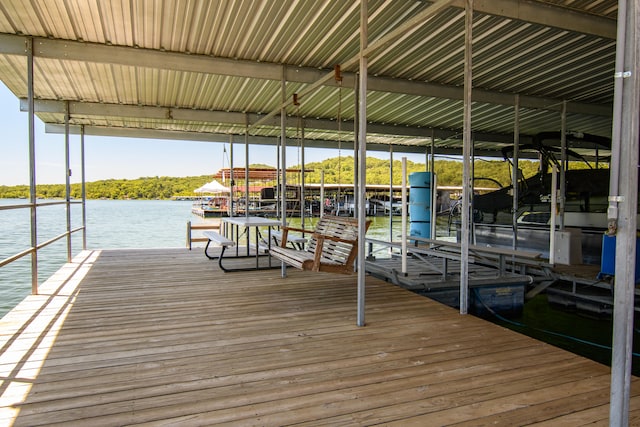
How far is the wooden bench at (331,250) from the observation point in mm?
3723

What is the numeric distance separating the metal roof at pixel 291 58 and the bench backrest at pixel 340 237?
1.59 metres

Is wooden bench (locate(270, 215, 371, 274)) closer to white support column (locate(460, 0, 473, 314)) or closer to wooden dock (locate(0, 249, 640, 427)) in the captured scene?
wooden dock (locate(0, 249, 640, 427))

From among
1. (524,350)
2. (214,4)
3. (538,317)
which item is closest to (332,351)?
(524,350)

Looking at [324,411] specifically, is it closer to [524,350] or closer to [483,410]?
[483,410]

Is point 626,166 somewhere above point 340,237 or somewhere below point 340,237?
above

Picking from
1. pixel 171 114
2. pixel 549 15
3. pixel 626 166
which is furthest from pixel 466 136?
pixel 171 114

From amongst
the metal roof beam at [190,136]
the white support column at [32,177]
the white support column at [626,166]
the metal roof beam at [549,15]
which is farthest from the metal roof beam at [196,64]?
the metal roof beam at [190,136]

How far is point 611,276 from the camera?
17.3 ft

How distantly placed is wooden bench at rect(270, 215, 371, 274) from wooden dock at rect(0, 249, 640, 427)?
1.34 feet

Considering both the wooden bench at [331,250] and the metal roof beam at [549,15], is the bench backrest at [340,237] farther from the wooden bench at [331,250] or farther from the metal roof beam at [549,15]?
the metal roof beam at [549,15]

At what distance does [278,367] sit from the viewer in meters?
2.45

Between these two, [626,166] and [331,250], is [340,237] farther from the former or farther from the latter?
[626,166]

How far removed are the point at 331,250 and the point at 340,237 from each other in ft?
0.61

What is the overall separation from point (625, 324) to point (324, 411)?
1306mm
